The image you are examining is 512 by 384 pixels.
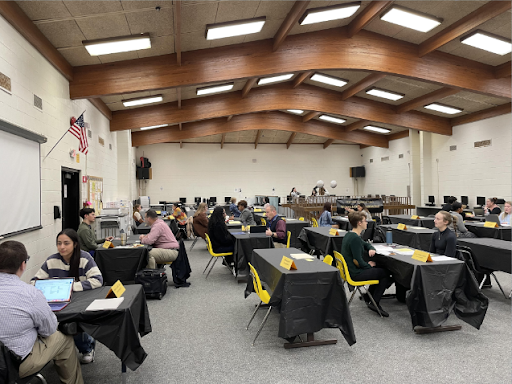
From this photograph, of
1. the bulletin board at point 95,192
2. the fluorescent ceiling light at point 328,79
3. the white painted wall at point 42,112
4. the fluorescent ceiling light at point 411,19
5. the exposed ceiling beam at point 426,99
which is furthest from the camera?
the fluorescent ceiling light at point 328,79

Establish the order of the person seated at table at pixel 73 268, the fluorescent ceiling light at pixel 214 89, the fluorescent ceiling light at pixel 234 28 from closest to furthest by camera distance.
Answer: the person seated at table at pixel 73 268 < the fluorescent ceiling light at pixel 234 28 < the fluorescent ceiling light at pixel 214 89

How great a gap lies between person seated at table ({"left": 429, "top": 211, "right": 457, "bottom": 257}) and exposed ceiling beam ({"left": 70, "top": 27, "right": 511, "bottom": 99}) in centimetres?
408

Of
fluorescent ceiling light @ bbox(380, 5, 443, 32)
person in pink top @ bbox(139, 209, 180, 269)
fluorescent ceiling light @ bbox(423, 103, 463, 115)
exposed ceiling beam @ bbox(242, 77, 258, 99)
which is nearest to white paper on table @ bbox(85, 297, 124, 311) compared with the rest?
person in pink top @ bbox(139, 209, 180, 269)

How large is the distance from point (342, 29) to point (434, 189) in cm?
805

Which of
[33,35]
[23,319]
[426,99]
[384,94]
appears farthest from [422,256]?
[426,99]

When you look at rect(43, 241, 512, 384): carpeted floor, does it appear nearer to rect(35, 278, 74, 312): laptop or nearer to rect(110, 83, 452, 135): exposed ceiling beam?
rect(35, 278, 74, 312): laptop

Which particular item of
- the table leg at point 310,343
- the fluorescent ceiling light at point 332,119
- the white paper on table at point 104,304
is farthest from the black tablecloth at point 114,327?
the fluorescent ceiling light at point 332,119

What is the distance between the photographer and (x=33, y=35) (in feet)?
14.8

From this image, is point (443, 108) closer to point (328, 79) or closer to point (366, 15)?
point (328, 79)

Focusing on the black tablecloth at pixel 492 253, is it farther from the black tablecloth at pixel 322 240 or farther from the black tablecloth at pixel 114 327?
the black tablecloth at pixel 114 327

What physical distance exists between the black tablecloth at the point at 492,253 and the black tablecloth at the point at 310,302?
2239 millimetres

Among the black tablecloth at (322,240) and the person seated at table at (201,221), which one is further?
the person seated at table at (201,221)

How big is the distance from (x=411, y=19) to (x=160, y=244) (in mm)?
5699

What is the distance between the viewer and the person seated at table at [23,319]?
5.80 feet
